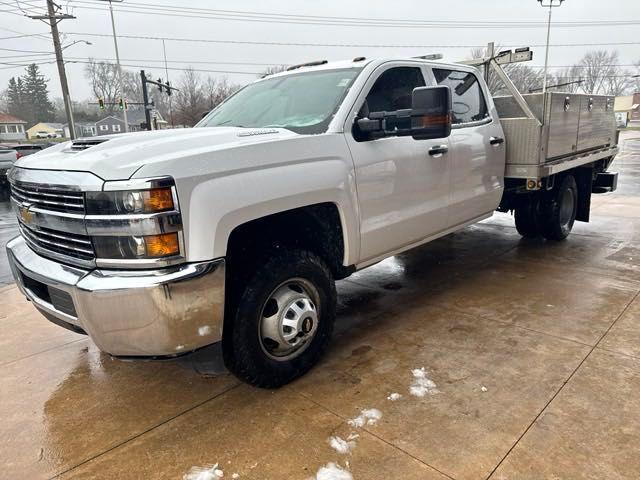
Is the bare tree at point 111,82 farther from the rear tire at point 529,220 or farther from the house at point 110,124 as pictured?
the rear tire at point 529,220

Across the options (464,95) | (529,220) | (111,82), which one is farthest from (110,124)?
(464,95)

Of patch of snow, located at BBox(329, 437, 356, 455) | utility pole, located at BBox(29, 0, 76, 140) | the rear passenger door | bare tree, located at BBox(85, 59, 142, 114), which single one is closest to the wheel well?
patch of snow, located at BBox(329, 437, 356, 455)

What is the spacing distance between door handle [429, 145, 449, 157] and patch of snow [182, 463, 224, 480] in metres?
2.72

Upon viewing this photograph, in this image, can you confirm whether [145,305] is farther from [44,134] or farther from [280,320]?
[44,134]

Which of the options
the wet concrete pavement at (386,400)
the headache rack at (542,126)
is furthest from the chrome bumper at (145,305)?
the headache rack at (542,126)

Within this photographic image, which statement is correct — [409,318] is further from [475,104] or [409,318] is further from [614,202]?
[614,202]

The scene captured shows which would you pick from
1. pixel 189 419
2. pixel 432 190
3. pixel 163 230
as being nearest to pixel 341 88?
pixel 432 190

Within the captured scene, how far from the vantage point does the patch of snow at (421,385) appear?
293 centimetres

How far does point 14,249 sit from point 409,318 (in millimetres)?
2941

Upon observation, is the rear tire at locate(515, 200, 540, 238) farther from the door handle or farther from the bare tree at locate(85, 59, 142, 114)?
the bare tree at locate(85, 59, 142, 114)

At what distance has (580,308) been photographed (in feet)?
13.5

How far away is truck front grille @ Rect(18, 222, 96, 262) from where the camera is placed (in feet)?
8.04

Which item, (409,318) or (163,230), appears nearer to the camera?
(163,230)

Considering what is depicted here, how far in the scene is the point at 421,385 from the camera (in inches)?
118
